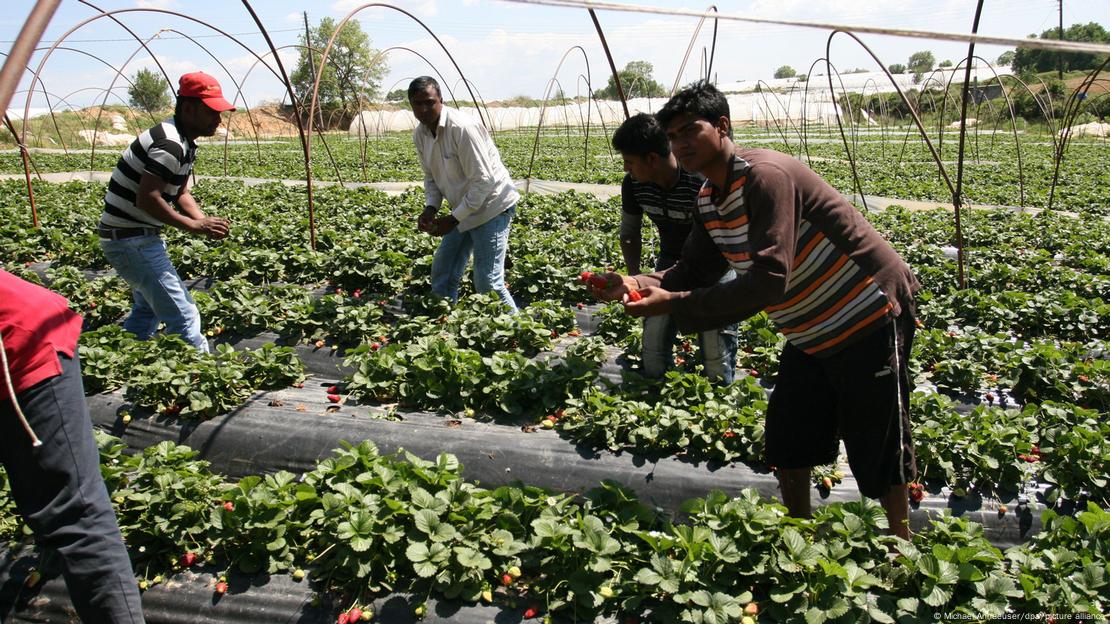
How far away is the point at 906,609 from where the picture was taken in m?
2.20

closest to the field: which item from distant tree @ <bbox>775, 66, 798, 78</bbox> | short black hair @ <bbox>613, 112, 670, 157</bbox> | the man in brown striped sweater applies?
the man in brown striped sweater

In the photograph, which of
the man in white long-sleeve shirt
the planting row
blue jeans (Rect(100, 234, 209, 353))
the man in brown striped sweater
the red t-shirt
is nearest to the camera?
the red t-shirt

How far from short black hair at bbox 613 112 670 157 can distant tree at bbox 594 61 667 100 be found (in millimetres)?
5257

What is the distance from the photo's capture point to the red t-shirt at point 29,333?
1.96 m

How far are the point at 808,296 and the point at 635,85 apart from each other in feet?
107

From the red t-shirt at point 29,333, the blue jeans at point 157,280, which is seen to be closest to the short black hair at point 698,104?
the red t-shirt at point 29,333

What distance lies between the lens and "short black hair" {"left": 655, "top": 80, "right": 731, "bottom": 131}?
226cm

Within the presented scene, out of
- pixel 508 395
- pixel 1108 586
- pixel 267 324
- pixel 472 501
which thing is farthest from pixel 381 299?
pixel 1108 586

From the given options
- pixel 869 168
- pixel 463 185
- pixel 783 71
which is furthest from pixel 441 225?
pixel 783 71

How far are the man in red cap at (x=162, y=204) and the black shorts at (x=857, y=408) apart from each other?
3.08 metres

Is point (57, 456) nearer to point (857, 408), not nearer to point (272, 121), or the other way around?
point (857, 408)

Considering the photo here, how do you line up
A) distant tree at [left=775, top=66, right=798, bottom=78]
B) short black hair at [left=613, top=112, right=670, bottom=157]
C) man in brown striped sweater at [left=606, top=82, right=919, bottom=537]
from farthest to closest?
distant tree at [left=775, top=66, right=798, bottom=78]
short black hair at [left=613, top=112, right=670, bottom=157]
man in brown striped sweater at [left=606, top=82, right=919, bottom=537]

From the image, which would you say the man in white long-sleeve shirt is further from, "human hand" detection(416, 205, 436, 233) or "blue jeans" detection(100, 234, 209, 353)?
"blue jeans" detection(100, 234, 209, 353)

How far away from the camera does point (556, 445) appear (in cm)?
339
